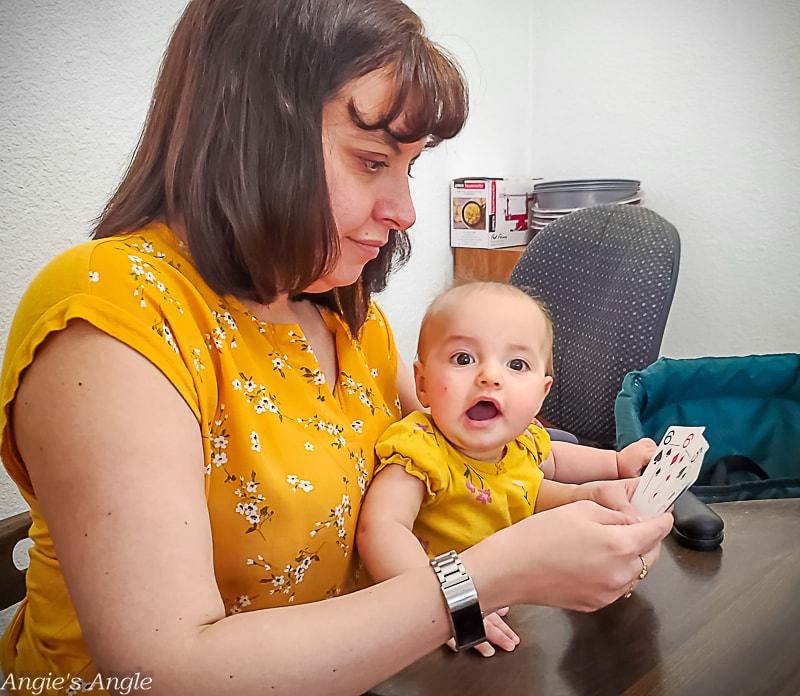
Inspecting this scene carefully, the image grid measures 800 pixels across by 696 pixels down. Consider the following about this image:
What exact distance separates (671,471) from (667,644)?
0.68 ft

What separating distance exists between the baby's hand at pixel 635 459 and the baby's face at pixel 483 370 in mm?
225

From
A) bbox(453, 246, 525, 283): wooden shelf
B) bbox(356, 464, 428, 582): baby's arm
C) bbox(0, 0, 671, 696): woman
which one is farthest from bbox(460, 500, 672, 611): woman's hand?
bbox(453, 246, 525, 283): wooden shelf

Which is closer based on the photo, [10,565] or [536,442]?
[10,565]

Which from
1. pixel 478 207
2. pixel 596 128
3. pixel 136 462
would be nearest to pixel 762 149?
pixel 596 128

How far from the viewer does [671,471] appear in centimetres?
89

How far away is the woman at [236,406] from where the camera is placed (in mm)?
631

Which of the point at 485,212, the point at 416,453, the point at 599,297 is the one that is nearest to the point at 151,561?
the point at 416,453

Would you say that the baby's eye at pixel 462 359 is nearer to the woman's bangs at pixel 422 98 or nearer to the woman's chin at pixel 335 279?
the woman's chin at pixel 335 279

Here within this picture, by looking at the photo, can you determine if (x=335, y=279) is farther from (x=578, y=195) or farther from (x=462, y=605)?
(x=578, y=195)

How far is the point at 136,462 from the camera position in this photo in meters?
0.64

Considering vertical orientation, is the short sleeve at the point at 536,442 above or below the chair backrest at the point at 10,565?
above

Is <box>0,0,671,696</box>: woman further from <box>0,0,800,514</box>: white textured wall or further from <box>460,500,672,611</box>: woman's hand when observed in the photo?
<box>0,0,800,514</box>: white textured wall

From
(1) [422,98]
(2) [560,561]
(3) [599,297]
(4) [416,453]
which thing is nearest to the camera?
(2) [560,561]

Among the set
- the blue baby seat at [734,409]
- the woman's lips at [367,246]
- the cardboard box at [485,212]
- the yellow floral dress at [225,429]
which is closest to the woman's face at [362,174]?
the woman's lips at [367,246]
